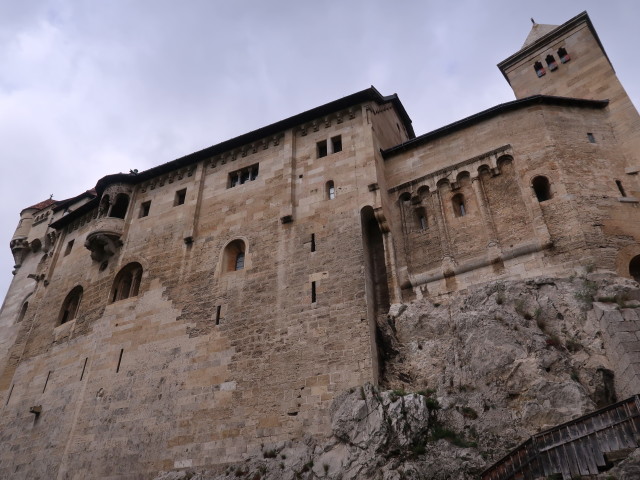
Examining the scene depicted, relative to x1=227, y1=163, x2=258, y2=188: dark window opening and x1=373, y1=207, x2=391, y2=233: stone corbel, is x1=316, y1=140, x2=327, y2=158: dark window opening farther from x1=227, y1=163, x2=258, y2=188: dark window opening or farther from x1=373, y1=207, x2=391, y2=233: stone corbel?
x1=373, y1=207, x2=391, y2=233: stone corbel

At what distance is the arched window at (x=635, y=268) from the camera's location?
14523 mm

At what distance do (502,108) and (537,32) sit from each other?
10403 mm

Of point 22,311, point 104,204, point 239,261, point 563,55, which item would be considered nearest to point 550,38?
point 563,55

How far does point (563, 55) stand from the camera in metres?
23.5

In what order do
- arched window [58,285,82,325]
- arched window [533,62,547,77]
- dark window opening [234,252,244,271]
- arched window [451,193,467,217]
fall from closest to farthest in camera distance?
arched window [451,193,467,217]
dark window opening [234,252,244,271]
arched window [58,285,82,325]
arched window [533,62,547,77]

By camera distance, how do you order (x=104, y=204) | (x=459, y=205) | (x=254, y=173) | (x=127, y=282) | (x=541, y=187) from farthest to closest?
(x=104, y=204), (x=127, y=282), (x=254, y=173), (x=459, y=205), (x=541, y=187)

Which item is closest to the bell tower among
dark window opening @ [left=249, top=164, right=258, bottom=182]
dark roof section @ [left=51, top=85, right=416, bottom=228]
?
dark roof section @ [left=51, top=85, right=416, bottom=228]

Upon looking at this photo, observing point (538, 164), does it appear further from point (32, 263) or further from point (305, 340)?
point (32, 263)

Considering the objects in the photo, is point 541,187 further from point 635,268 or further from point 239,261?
point 239,261

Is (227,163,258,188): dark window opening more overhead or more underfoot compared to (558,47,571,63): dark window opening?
more underfoot

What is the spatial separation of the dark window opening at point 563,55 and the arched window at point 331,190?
12.7m

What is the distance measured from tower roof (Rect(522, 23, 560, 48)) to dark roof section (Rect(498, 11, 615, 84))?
1.65 ft

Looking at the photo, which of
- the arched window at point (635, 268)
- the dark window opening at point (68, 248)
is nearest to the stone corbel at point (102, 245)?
the dark window opening at point (68, 248)

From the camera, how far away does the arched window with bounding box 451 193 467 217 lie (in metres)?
17.5
